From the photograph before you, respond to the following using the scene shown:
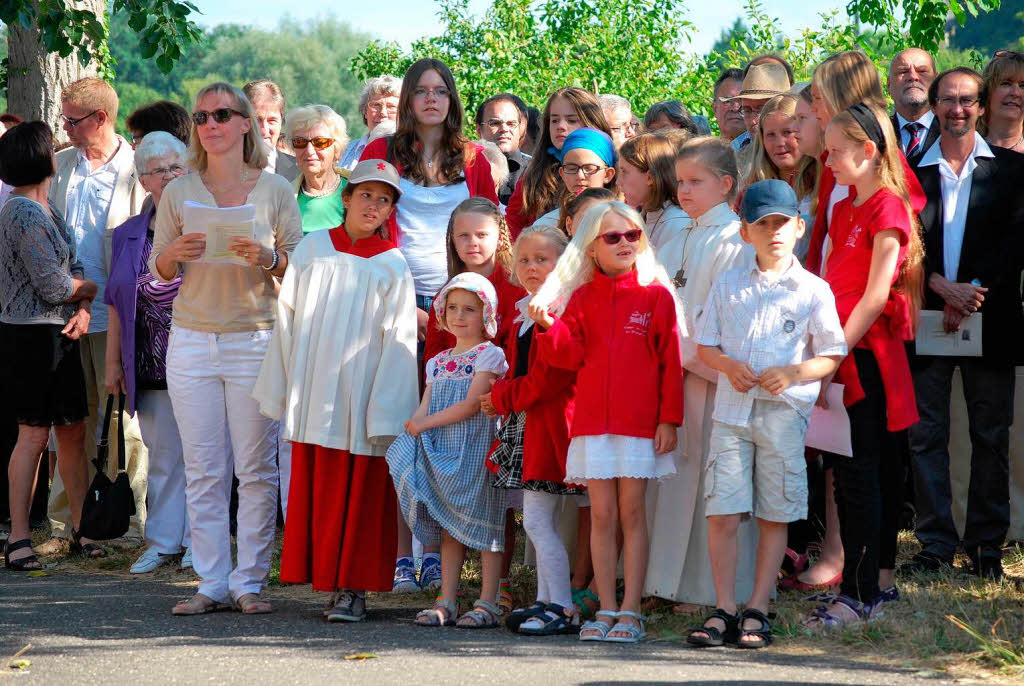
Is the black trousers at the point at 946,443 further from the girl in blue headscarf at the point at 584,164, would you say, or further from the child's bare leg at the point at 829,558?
the girl in blue headscarf at the point at 584,164

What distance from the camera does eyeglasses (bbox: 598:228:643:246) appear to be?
17.3ft

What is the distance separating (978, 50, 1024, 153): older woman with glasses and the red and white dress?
3364mm

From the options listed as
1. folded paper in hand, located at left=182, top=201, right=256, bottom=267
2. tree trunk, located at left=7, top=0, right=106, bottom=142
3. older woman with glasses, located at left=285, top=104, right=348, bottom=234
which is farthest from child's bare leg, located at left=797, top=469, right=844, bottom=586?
tree trunk, located at left=7, top=0, right=106, bottom=142

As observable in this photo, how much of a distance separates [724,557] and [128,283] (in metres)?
3.89

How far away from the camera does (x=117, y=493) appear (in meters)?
6.83

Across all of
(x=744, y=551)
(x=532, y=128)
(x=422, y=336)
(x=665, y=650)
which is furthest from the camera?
(x=532, y=128)

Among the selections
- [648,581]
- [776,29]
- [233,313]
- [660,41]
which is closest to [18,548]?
[233,313]

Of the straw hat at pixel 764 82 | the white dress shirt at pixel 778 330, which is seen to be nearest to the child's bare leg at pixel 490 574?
the white dress shirt at pixel 778 330

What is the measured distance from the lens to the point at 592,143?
6.38 meters

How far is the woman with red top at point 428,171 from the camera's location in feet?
21.9

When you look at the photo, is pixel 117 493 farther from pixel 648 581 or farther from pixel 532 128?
pixel 532 128

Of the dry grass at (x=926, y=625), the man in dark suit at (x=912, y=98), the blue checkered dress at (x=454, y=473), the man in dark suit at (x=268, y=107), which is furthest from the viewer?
the man in dark suit at (x=268, y=107)

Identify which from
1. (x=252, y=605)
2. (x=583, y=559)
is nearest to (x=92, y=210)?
(x=252, y=605)

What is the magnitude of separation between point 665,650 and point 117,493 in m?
3.36
